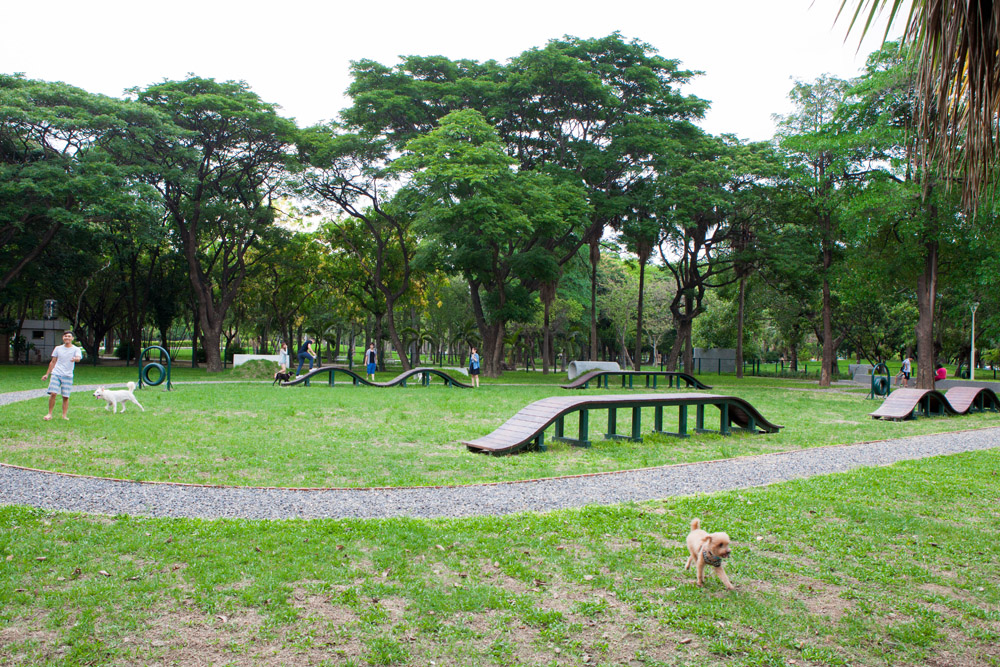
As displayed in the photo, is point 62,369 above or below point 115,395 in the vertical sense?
above

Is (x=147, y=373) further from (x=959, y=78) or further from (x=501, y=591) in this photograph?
(x=959, y=78)

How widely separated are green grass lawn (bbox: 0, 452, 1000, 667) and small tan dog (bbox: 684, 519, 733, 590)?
9cm

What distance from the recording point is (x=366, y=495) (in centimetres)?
640

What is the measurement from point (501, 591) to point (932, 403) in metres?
15.8

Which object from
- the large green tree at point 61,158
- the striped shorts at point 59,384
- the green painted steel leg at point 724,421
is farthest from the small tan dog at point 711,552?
the large green tree at point 61,158

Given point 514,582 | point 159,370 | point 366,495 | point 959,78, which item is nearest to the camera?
point 959,78

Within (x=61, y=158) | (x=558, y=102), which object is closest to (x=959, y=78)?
(x=558, y=102)

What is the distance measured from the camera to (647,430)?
12281 mm

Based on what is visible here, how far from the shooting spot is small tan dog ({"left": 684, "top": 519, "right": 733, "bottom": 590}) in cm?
411

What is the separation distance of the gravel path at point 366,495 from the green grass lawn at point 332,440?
0.47m

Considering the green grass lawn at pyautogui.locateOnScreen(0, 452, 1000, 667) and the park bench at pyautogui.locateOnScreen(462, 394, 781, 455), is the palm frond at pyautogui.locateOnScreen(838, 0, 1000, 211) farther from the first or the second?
the park bench at pyautogui.locateOnScreen(462, 394, 781, 455)

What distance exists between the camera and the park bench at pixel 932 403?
48.8ft

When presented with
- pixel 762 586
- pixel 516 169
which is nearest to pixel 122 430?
pixel 762 586

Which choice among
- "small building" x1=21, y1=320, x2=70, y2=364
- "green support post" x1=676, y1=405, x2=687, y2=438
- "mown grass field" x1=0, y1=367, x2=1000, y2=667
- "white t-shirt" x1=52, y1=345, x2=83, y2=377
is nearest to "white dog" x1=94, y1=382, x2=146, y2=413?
"white t-shirt" x1=52, y1=345, x2=83, y2=377
